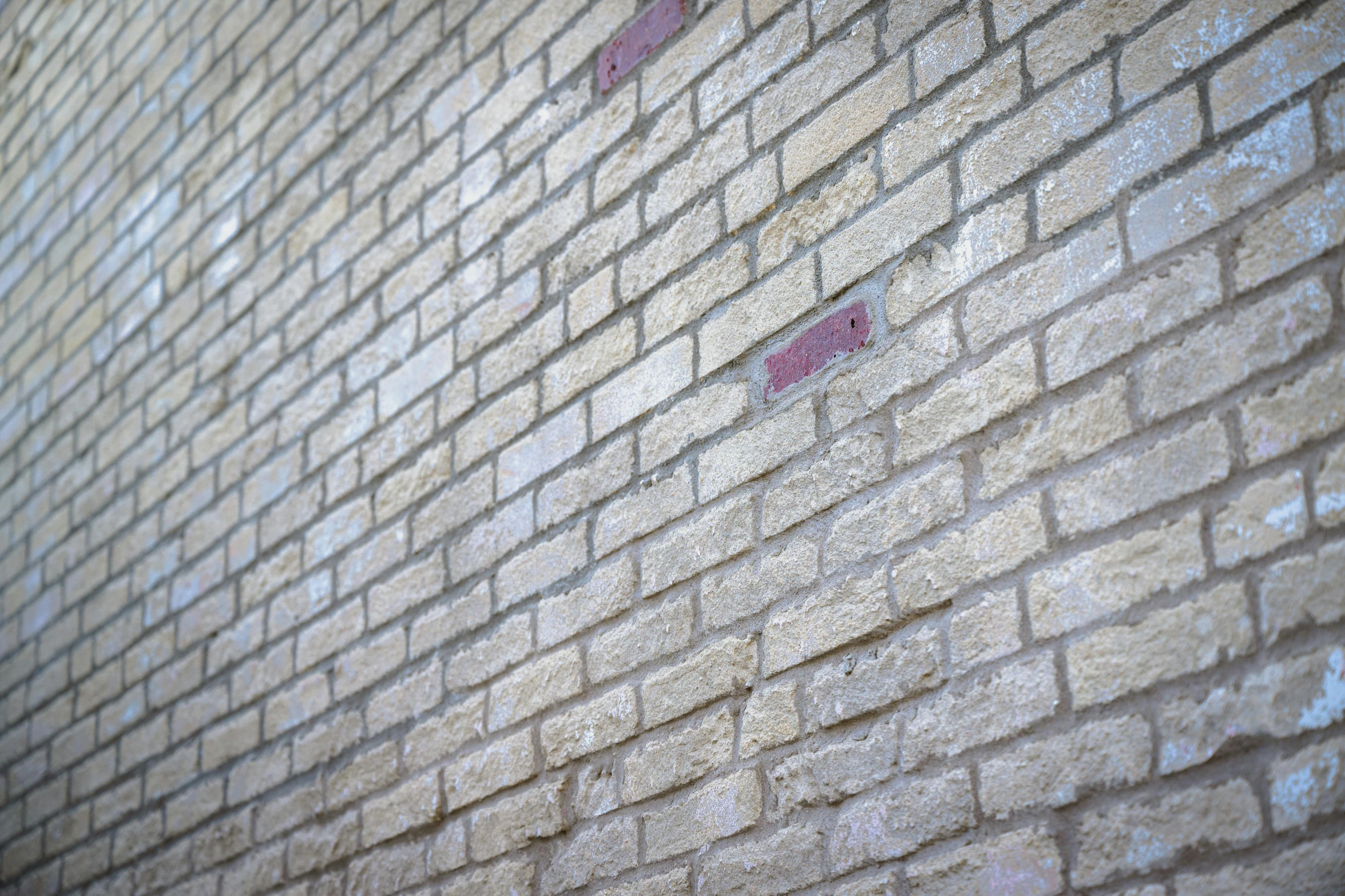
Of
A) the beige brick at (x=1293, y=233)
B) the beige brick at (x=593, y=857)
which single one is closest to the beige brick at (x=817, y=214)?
the beige brick at (x=1293, y=233)

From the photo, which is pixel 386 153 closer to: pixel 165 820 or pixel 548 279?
pixel 548 279

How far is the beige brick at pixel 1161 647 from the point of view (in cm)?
194

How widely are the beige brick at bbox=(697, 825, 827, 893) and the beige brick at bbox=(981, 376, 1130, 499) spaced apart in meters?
0.63

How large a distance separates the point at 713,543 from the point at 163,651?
214 cm

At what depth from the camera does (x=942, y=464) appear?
2332 mm

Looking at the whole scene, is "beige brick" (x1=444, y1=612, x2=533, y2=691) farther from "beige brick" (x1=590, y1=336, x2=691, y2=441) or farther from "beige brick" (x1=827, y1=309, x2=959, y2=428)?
"beige brick" (x1=827, y1=309, x2=959, y2=428)

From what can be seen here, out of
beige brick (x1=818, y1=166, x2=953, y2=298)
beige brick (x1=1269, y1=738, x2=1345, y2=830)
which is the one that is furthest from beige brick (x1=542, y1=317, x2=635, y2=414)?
beige brick (x1=1269, y1=738, x2=1345, y2=830)

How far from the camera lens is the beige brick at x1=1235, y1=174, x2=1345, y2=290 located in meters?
1.95

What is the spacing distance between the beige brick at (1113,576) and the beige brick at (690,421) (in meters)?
0.74

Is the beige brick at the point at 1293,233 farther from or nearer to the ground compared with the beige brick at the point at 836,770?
farther from the ground

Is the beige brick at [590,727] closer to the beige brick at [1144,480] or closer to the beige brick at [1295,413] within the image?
the beige brick at [1144,480]

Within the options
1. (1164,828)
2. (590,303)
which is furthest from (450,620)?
(1164,828)

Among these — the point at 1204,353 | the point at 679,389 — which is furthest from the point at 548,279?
the point at 1204,353

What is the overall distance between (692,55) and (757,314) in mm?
657
